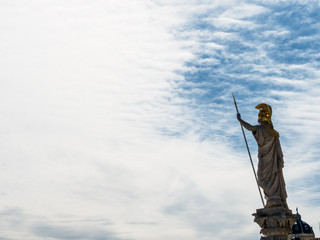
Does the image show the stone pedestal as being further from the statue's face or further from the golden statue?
the statue's face

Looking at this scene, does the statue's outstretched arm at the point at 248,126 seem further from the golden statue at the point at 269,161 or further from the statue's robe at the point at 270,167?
the statue's robe at the point at 270,167

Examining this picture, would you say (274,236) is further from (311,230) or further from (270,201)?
(311,230)

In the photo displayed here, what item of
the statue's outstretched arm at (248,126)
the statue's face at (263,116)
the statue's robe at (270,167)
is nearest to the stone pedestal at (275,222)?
the statue's robe at (270,167)

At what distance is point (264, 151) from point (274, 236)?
3.67 m

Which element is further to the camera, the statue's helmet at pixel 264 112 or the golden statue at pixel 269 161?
the statue's helmet at pixel 264 112

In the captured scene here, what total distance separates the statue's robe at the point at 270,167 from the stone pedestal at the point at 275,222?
1.06ft

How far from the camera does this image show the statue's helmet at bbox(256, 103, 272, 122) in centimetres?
1980

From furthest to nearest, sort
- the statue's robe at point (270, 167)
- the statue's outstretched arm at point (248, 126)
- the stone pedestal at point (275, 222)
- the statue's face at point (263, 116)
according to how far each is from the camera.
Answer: the statue's face at point (263, 116) → the statue's outstretched arm at point (248, 126) → the statue's robe at point (270, 167) → the stone pedestal at point (275, 222)

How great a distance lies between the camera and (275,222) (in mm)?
17922

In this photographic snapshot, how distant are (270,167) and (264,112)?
260cm

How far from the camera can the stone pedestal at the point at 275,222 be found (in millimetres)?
17828

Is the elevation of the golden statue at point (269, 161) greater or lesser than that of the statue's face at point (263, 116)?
lesser

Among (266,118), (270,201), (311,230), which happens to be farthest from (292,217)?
(311,230)

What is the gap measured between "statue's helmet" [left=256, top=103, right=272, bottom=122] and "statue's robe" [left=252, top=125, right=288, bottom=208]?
1.71 feet
